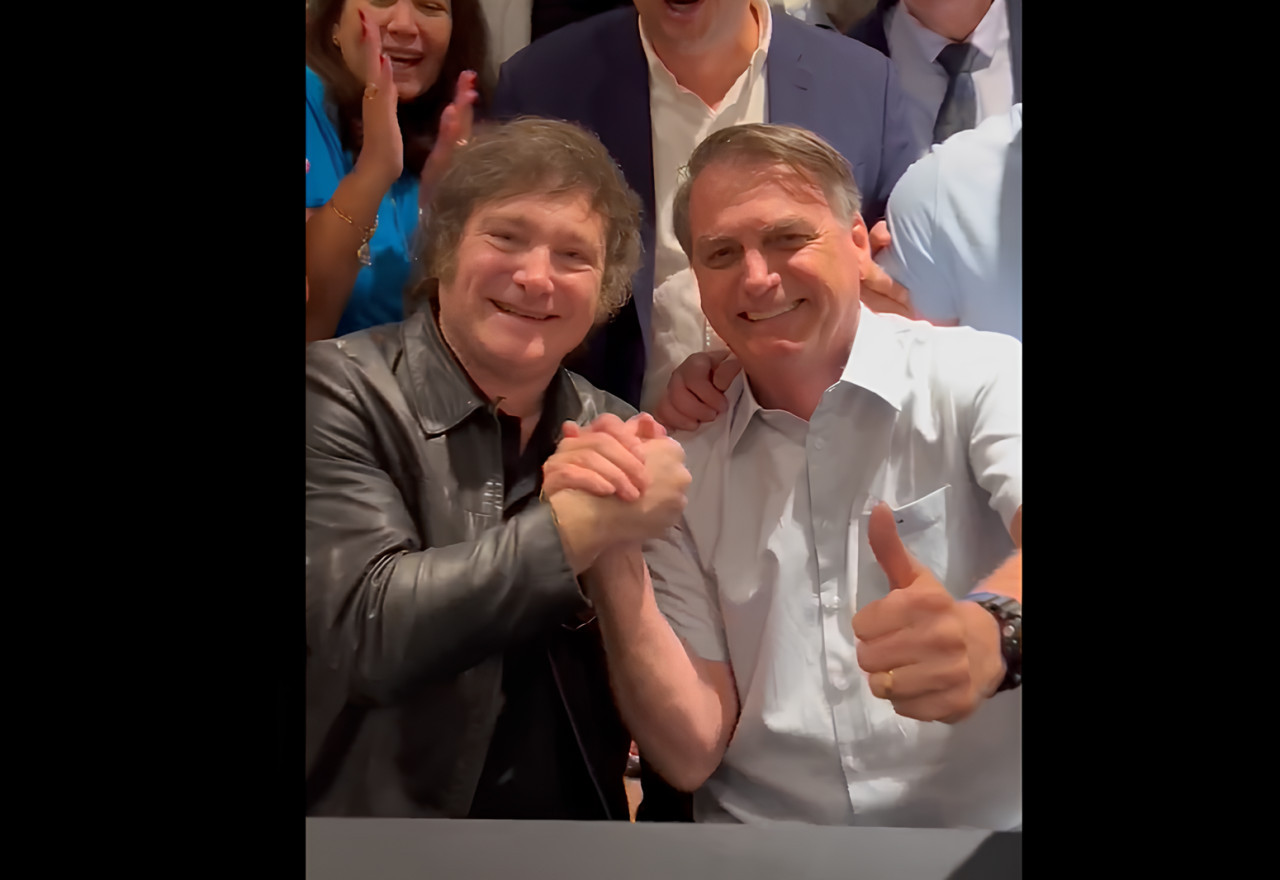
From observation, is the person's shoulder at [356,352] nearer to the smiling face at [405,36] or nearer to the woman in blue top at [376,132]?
the woman in blue top at [376,132]

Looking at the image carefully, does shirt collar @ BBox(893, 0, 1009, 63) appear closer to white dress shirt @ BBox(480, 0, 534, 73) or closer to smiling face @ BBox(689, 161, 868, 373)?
smiling face @ BBox(689, 161, 868, 373)

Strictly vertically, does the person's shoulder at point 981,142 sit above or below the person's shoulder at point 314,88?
below

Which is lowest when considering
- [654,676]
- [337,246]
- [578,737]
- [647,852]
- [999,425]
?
[647,852]

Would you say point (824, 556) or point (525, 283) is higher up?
point (525, 283)

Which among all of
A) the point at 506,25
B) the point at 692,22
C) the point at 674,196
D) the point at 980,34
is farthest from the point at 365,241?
the point at 980,34

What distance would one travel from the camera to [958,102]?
80.7 inches

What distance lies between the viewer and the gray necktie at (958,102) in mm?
2049

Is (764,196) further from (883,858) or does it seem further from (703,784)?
(883,858)

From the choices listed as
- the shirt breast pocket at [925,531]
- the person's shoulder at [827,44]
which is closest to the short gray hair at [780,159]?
the person's shoulder at [827,44]

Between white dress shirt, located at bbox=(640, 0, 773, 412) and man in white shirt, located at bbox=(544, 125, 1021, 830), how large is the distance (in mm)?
30

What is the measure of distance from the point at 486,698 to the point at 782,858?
634 mm

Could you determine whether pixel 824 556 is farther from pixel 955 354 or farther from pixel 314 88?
pixel 314 88

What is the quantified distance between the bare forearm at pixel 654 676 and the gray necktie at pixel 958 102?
39.1 inches

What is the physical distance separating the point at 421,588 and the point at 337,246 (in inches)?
27.4
